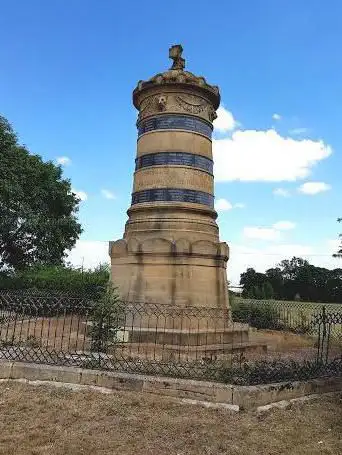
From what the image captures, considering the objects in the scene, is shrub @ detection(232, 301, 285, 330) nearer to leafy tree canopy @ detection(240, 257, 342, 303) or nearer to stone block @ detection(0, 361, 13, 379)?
stone block @ detection(0, 361, 13, 379)

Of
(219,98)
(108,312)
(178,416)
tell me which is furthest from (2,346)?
(219,98)

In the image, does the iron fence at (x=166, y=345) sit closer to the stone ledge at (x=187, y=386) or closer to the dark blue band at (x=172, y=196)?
the stone ledge at (x=187, y=386)

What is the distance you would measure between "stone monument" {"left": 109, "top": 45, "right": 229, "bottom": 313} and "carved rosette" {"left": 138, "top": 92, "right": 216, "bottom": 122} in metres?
0.03

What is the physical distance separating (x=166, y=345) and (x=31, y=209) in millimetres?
22126

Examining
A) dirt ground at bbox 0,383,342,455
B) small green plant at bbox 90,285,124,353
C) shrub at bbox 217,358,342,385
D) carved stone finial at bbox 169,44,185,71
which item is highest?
carved stone finial at bbox 169,44,185,71

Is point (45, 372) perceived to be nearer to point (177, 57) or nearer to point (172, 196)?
point (172, 196)

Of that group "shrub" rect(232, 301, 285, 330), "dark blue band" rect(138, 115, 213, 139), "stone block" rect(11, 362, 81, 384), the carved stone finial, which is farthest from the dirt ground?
"shrub" rect(232, 301, 285, 330)

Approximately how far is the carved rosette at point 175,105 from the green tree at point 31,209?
1665cm

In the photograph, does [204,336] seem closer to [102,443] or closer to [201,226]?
[201,226]

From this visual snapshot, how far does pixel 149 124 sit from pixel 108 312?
5877mm

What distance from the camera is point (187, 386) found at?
21.2 feet

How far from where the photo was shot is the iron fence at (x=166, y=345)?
7.36 meters

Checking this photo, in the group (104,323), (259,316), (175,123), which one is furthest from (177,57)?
(259,316)

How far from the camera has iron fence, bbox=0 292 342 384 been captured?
7359 millimetres
